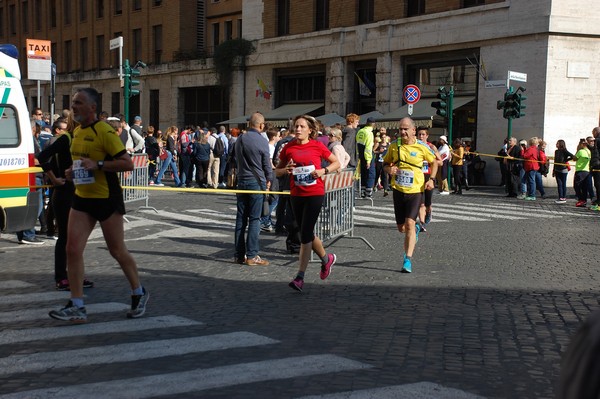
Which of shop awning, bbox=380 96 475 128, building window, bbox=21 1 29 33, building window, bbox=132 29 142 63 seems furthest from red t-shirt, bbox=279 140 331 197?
building window, bbox=21 1 29 33

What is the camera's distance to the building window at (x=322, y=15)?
36.4 metres

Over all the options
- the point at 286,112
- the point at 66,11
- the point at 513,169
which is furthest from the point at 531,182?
the point at 66,11

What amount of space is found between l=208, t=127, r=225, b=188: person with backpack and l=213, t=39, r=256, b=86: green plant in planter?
15251 mm

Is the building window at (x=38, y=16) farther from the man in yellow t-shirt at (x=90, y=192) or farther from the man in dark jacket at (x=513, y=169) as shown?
the man in yellow t-shirt at (x=90, y=192)

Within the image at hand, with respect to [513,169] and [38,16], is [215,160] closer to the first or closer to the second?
[513,169]

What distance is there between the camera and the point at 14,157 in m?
10.9

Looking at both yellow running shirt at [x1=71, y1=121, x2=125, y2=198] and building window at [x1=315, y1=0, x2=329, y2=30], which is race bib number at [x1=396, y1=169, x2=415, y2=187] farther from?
building window at [x1=315, y1=0, x2=329, y2=30]

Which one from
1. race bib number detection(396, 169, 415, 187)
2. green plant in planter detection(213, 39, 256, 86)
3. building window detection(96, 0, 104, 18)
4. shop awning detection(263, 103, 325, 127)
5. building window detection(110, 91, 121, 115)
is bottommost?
race bib number detection(396, 169, 415, 187)

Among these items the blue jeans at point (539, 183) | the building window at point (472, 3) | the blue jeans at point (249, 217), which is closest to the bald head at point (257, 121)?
the blue jeans at point (249, 217)

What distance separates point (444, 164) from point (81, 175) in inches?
740

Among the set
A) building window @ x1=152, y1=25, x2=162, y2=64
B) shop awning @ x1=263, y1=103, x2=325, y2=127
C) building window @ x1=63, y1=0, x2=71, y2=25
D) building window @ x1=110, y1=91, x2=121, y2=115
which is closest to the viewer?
shop awning @ x1=263, y1=103, x2=325, y2=127

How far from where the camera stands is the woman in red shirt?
860 cm

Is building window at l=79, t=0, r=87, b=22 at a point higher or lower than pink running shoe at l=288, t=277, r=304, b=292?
higher

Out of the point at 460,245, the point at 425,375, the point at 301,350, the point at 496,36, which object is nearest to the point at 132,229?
the point at 460,245
